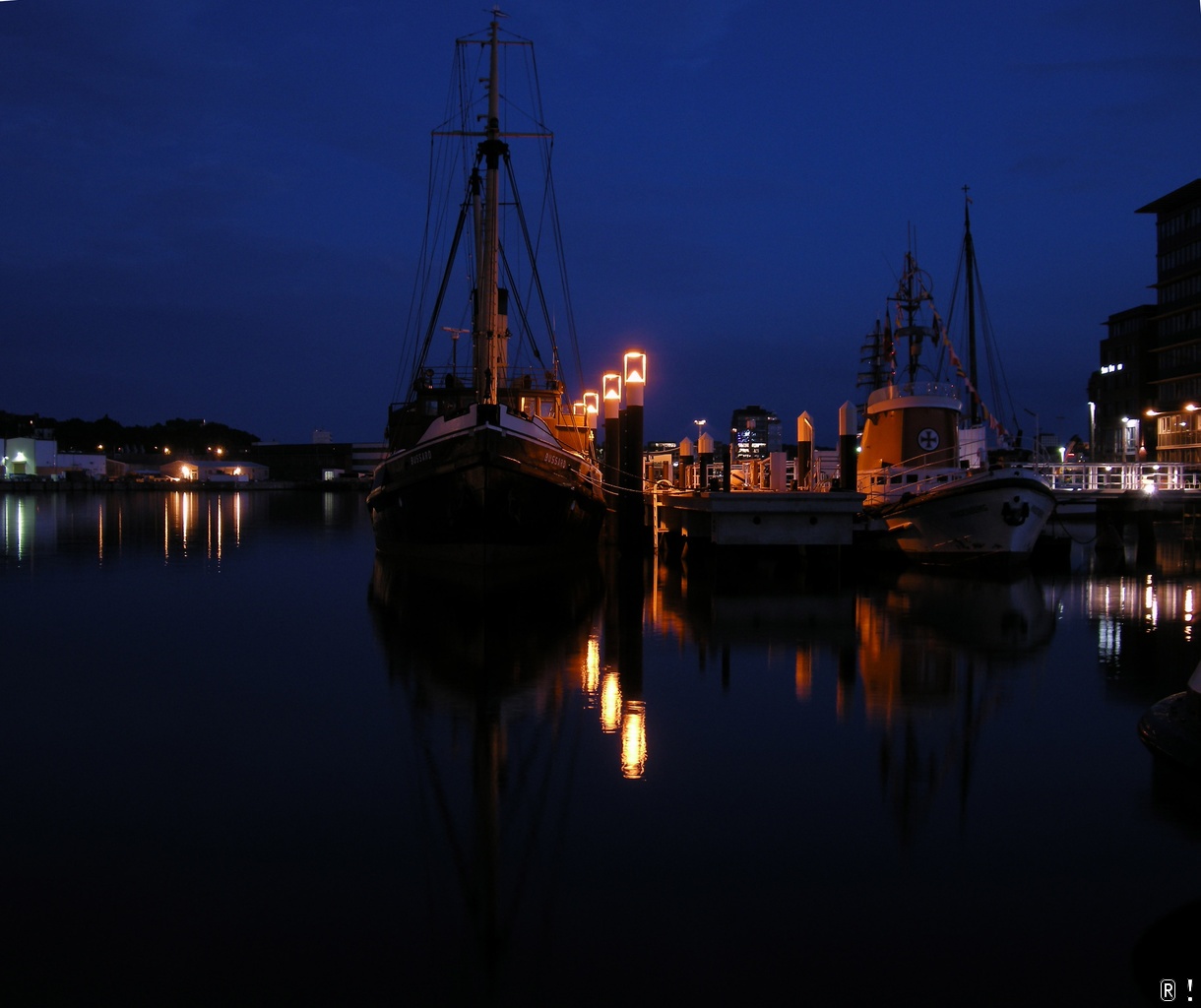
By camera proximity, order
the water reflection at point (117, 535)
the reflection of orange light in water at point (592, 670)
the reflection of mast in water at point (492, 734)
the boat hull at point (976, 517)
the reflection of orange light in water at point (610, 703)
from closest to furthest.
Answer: the reflection of mast in water at point (492, 734)
the reflection of orange light in water at point (610, 703)
the reflection of orange light in water at point (592, 670)
the boat hull at point (976, 517)
the water reflection at point (117, 535)

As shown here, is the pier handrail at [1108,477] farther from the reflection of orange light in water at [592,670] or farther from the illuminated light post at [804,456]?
the reflection of orange light in water at [592,670]

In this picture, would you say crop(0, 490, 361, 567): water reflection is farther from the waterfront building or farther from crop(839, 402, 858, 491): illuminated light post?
the waterfront building

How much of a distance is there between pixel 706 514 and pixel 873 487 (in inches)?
196

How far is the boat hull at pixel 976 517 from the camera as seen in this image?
21094 millimetres

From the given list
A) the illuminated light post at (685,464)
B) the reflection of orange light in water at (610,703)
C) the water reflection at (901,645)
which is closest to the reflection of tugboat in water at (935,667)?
the water reflection at (901,645)

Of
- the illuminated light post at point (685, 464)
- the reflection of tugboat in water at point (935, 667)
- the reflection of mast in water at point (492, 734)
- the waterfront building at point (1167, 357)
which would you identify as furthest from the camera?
the waterfront building at point (1167, 357)

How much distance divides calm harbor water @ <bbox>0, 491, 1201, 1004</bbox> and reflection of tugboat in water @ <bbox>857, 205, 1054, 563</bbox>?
27.7ft

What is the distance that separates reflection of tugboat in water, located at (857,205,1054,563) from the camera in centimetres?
2134

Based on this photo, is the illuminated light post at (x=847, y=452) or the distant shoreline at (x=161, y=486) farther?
the distant shoreline at (x=161, y=486)

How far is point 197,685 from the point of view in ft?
33.1

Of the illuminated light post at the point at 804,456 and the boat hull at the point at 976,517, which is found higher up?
the illuminated light post at the point at 804,456

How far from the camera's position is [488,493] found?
18.2 metres

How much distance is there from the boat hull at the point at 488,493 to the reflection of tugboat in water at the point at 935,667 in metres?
6.75

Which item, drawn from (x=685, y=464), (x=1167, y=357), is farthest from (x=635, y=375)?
(x=1167, y=357)
